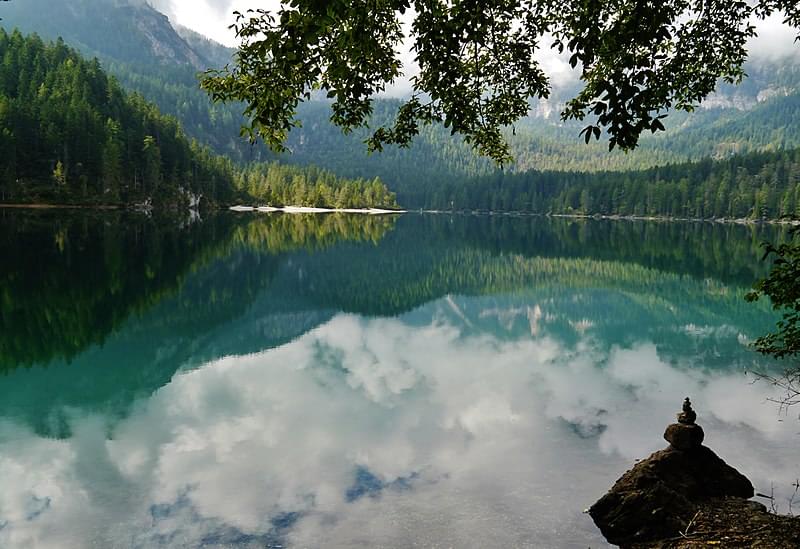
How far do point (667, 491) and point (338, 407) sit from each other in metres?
10.1

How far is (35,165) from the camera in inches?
4085

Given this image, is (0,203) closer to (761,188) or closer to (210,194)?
(210,194)

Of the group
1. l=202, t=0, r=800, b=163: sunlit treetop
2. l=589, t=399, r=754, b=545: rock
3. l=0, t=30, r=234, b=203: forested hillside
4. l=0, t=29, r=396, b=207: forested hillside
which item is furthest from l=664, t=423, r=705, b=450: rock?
l=0, t=29, r=396, b=207: forested hillside

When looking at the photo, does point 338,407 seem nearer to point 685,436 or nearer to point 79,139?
point 685,436

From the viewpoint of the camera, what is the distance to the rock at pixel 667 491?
9.80 meters

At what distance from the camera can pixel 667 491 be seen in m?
10.1

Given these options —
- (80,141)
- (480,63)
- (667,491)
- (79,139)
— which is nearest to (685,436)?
(667,491)

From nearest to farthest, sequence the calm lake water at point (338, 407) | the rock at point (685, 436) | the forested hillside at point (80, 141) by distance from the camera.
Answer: the calm lake water at point (338, 407) → the rock at point (685, 436) → the forested hillside at point (80, 141)

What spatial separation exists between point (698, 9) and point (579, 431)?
36.0 feet

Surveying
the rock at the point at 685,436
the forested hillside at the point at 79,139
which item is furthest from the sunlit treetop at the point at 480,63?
the forested hillside at the point at 79,139

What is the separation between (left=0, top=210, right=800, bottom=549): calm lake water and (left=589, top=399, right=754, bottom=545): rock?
0.57m

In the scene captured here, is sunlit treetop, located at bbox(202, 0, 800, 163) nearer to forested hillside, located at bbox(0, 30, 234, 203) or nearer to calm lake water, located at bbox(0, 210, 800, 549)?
calm lake water, located at bbox(0, 210, 800, 549)

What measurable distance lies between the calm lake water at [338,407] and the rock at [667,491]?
57cm

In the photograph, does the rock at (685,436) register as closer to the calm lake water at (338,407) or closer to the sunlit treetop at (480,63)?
the calm lake water at (338,407)
